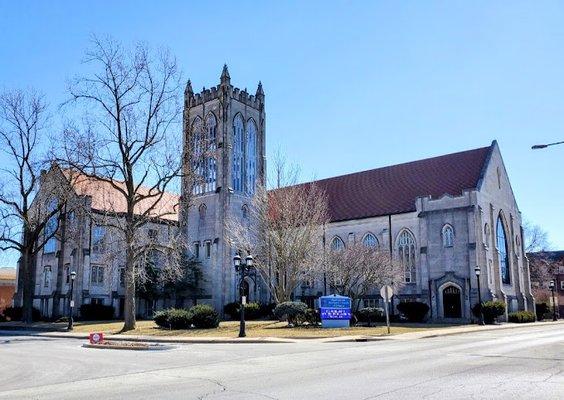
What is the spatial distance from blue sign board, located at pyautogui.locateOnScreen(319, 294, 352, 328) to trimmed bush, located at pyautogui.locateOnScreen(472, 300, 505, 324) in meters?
13.7

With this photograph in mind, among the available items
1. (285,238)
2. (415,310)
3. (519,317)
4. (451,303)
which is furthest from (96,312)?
(519,317)

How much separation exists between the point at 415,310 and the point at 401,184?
1373 cm

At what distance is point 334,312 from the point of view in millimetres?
31406

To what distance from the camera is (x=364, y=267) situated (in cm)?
4225

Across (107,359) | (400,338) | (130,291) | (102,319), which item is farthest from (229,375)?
(102,319)

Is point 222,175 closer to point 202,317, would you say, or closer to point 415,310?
point 415,310

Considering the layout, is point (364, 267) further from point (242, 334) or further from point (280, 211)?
point (242, 334)

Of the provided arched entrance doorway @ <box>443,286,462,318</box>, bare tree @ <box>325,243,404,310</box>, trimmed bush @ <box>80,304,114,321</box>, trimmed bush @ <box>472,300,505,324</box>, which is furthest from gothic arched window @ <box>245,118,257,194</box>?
trimmed bush @ <box>472,300,505,324</box>

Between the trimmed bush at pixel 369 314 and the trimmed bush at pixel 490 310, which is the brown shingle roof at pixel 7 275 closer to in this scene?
the trimmed bush at pixel 369 314

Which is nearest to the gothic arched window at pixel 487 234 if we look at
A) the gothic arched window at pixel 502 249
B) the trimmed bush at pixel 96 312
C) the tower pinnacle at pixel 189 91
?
the gothic arched window at pixel 502 249

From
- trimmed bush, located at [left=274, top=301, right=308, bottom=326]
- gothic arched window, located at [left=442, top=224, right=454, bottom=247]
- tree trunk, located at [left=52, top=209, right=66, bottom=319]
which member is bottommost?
trimmed bush, located at [left=274, top=301, right=308, bottom=326]

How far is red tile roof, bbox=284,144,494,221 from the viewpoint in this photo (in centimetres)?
4944

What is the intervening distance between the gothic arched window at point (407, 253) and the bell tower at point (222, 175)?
14.2 metres

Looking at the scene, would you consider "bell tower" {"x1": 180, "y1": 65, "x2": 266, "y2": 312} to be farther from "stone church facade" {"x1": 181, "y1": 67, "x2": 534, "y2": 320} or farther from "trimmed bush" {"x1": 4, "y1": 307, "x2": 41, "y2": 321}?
"trimmed bush" {"x1": 4, "y1": 307, "x2": 41, "y2": 321}
